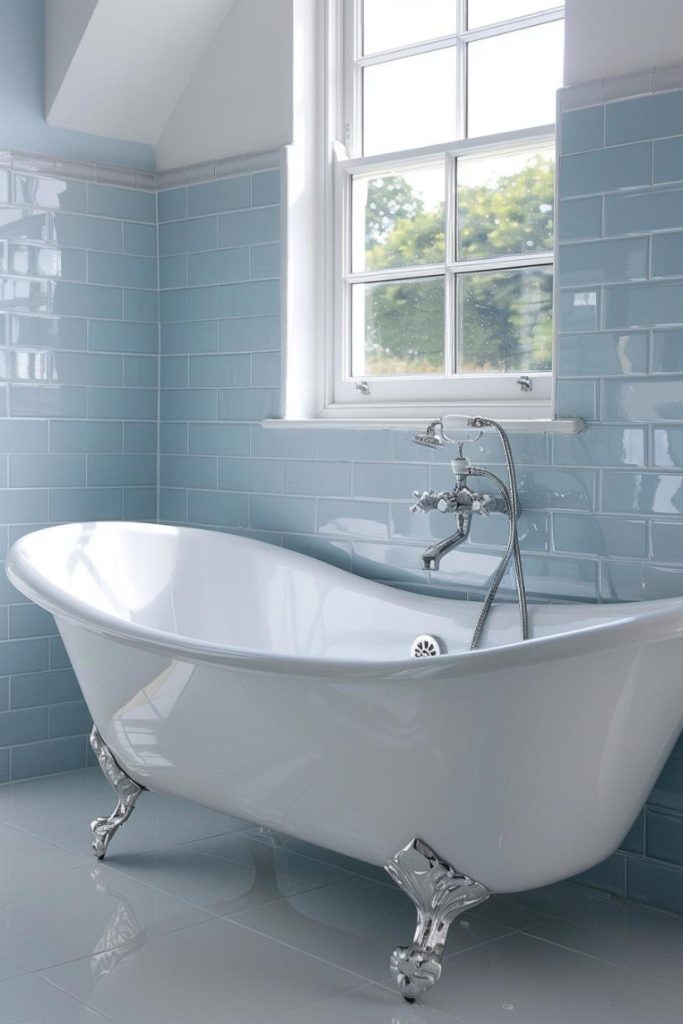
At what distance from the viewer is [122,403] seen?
412 cm

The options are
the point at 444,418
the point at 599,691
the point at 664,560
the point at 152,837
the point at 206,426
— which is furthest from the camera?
the point at 206,426

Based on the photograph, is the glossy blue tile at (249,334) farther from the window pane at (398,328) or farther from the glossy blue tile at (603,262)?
the glossy blue tile at (603,262)

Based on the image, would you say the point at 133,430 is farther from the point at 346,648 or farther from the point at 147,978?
the point at 147,978

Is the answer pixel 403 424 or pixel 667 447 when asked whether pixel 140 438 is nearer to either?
pixel 403 424

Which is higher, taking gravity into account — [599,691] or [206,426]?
[206,426]

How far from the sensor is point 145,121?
4.10 m

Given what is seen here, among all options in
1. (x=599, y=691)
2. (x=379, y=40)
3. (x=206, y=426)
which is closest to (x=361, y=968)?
(x=599, y=691)

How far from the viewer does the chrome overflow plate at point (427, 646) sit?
303 centimetres

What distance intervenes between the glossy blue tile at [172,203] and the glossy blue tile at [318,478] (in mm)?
1006

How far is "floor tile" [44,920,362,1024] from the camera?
230cm

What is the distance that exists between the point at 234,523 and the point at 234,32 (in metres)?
1.58

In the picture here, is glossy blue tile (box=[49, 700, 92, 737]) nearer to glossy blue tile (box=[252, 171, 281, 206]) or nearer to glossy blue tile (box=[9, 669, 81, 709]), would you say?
glossy blue tile (box=[9, 669, 81, 709])

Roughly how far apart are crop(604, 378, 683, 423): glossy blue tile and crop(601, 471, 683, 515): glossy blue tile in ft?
0.45

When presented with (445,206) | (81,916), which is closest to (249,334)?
(445,206)
